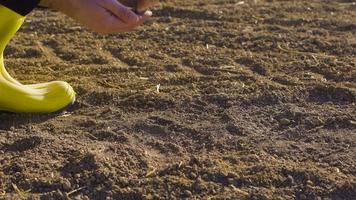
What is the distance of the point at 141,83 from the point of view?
3.26 metres

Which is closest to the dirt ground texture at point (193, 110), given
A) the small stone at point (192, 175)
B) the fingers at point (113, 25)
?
the small stone at point (192, 175)

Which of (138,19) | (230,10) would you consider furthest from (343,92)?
(230,10)

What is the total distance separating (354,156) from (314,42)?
1.18 metres

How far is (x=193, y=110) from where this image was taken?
3.00m

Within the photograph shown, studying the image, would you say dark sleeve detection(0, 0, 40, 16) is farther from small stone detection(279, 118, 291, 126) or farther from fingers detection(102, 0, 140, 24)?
small stone detection(279, 118, 291, 126)

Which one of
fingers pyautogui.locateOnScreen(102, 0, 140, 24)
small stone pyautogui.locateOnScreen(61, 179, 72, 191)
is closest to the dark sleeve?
fingers pyautogui.locateOnScreen(102, 0, 140, 24)

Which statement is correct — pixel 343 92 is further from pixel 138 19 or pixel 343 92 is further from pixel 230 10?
pixel 230 10

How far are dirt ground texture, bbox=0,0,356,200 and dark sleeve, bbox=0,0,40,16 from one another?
1.38 feet

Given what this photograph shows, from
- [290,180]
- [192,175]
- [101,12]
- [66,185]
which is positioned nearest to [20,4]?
[101,12]

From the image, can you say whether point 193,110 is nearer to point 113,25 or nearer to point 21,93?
point 113,25

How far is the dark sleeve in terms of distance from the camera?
108 inches

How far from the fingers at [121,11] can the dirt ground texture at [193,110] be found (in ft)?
1.30

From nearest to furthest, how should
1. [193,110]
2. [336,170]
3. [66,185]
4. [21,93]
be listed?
[66,185] < [336,170] < [21,93] < [193,110]

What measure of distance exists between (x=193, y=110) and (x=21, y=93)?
0.68 m
